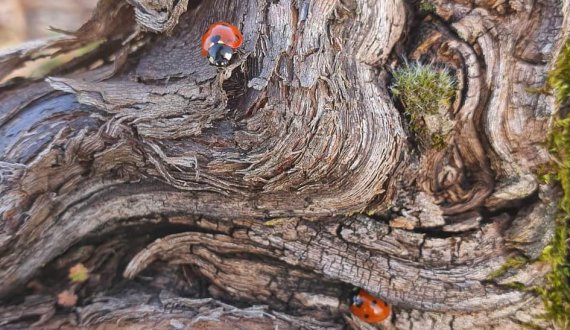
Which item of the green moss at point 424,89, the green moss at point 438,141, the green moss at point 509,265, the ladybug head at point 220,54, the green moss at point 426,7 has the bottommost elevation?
the green moss at point 509,265

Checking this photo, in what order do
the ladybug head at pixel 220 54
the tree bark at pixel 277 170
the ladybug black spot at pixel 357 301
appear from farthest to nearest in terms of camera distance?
the ladybug black spot at pixel 357 301
the tree bark at pixel 277 170
the ladybug head at pixel 220 54

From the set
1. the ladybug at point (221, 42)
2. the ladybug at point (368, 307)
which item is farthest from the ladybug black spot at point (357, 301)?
the ladybug at point (221, 42)

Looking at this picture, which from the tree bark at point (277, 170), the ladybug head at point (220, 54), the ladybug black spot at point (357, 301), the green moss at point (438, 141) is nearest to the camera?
the ladybug head at point (220, 54)

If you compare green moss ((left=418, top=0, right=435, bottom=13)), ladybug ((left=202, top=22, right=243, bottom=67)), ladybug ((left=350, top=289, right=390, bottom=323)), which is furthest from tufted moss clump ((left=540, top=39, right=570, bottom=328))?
ladybug ((left=202, top=22, right=243, bottom=67))

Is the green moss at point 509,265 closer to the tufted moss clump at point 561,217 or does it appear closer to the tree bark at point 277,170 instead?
the tree bark at point 277,170

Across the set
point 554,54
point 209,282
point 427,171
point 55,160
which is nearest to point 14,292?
point 55,160

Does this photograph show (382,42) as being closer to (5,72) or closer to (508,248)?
(508,248)

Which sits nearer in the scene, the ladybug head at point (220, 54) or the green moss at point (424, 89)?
the ladybug head at point (220, 54)

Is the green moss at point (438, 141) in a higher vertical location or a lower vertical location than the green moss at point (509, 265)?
higher
